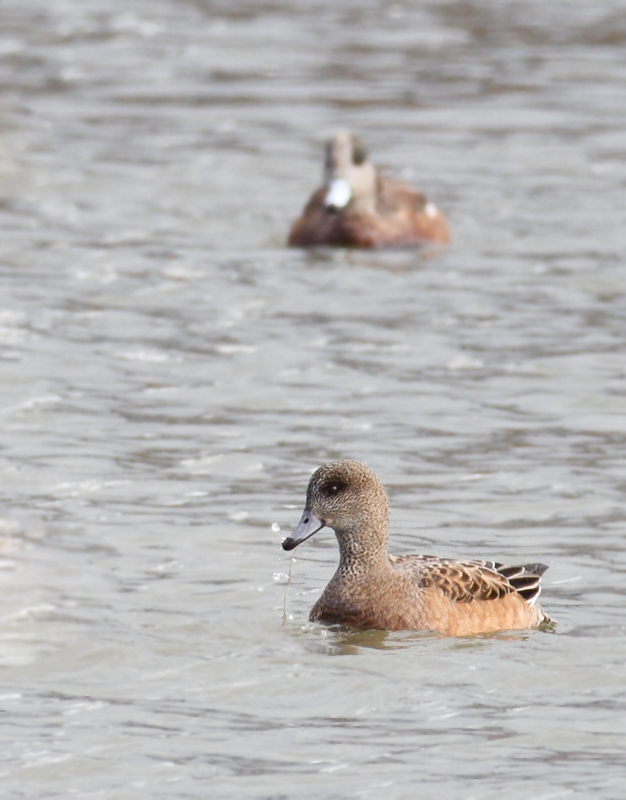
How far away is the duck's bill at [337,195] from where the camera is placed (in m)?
17.4

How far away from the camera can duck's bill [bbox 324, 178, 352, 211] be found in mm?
17375

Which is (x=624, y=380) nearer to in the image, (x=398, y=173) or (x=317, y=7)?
(x=398, y=173)

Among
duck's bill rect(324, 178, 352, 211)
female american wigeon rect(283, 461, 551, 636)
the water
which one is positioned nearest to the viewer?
the water

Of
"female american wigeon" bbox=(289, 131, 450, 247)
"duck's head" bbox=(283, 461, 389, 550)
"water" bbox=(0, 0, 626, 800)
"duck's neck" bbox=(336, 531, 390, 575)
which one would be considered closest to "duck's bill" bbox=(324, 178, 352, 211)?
"female american wigeon" bbox=(289, 131, 450, 247)

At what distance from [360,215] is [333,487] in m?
8.80

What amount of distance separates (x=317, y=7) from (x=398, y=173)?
8915 millimetres

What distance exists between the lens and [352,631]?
353 inches

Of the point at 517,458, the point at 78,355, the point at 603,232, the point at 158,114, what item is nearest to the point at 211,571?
the point at 517,458

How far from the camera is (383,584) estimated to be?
9.02 m

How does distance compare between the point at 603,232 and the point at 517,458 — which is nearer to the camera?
the point at 517,458

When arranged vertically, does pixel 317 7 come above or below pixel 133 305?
above

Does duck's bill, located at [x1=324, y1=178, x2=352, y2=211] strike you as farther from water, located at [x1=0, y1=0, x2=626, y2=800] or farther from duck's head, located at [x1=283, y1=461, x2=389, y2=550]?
duck's head, located at [x1=283, y1=461, x2=389, y2=550]

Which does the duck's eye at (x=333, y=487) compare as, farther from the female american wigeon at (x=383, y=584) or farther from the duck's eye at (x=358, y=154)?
the duck's eye at (x=358, y=154)

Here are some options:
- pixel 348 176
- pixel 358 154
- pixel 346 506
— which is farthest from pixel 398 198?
pixel 346 506
